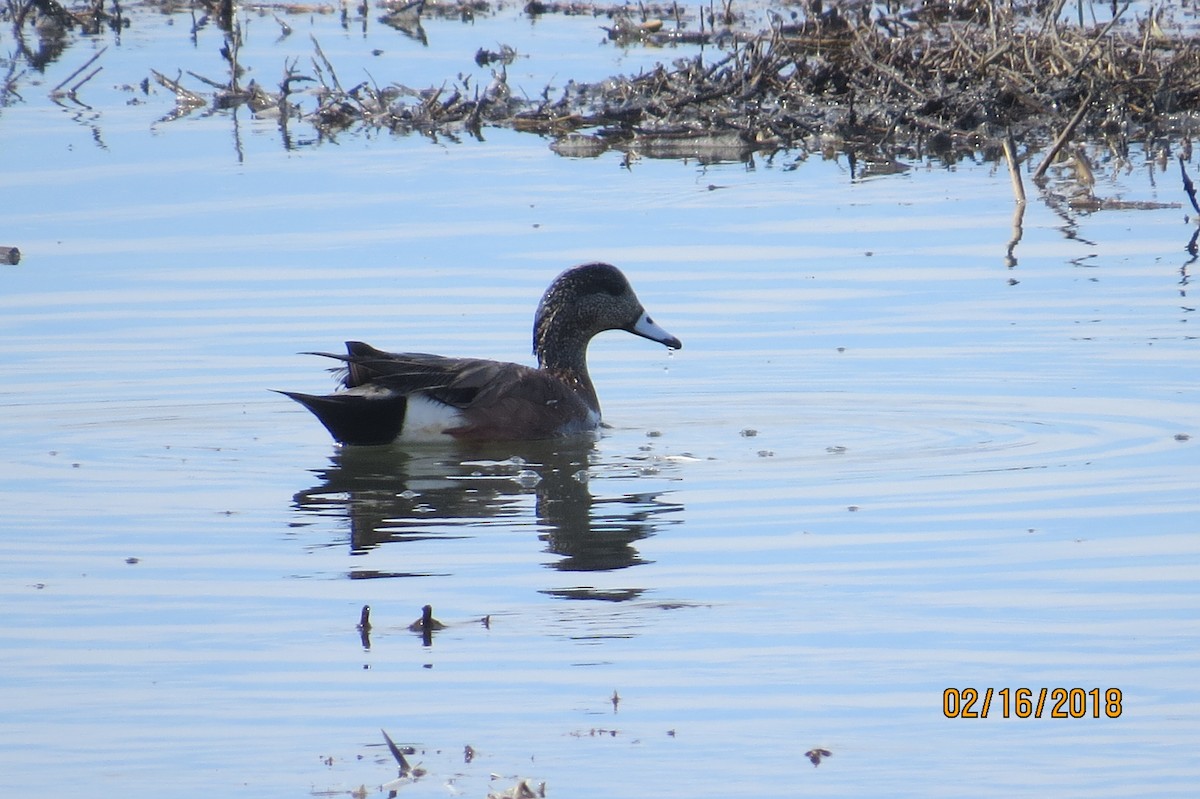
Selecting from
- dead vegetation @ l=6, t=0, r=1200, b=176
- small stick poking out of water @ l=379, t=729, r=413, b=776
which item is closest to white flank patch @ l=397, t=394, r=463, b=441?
small stick poking out of water @ l=379, t=729, r=413, b=776

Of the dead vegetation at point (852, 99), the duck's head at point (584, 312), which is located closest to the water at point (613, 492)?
the duck's head at point (584, 312)

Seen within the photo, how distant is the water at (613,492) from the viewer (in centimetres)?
469

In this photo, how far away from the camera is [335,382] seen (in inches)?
364

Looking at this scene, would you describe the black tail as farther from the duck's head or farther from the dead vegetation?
the dead vegetation

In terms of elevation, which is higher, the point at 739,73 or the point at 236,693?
the point at 739,73

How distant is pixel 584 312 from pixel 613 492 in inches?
75.3

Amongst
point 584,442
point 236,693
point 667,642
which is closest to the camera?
point 236,693

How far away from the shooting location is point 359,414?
8406 millimetres

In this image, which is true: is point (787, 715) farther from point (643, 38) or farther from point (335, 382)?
point (643, 38)

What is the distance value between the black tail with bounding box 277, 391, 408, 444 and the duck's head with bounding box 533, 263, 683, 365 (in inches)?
41.3

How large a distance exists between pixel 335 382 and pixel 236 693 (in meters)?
4.32

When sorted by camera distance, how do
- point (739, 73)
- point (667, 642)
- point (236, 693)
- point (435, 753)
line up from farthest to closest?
point (739, 73) < point (667, 642) < point (236, 693) < point (435, 753)

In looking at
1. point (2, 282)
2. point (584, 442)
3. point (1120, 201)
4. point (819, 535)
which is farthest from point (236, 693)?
point (1120, 201)
